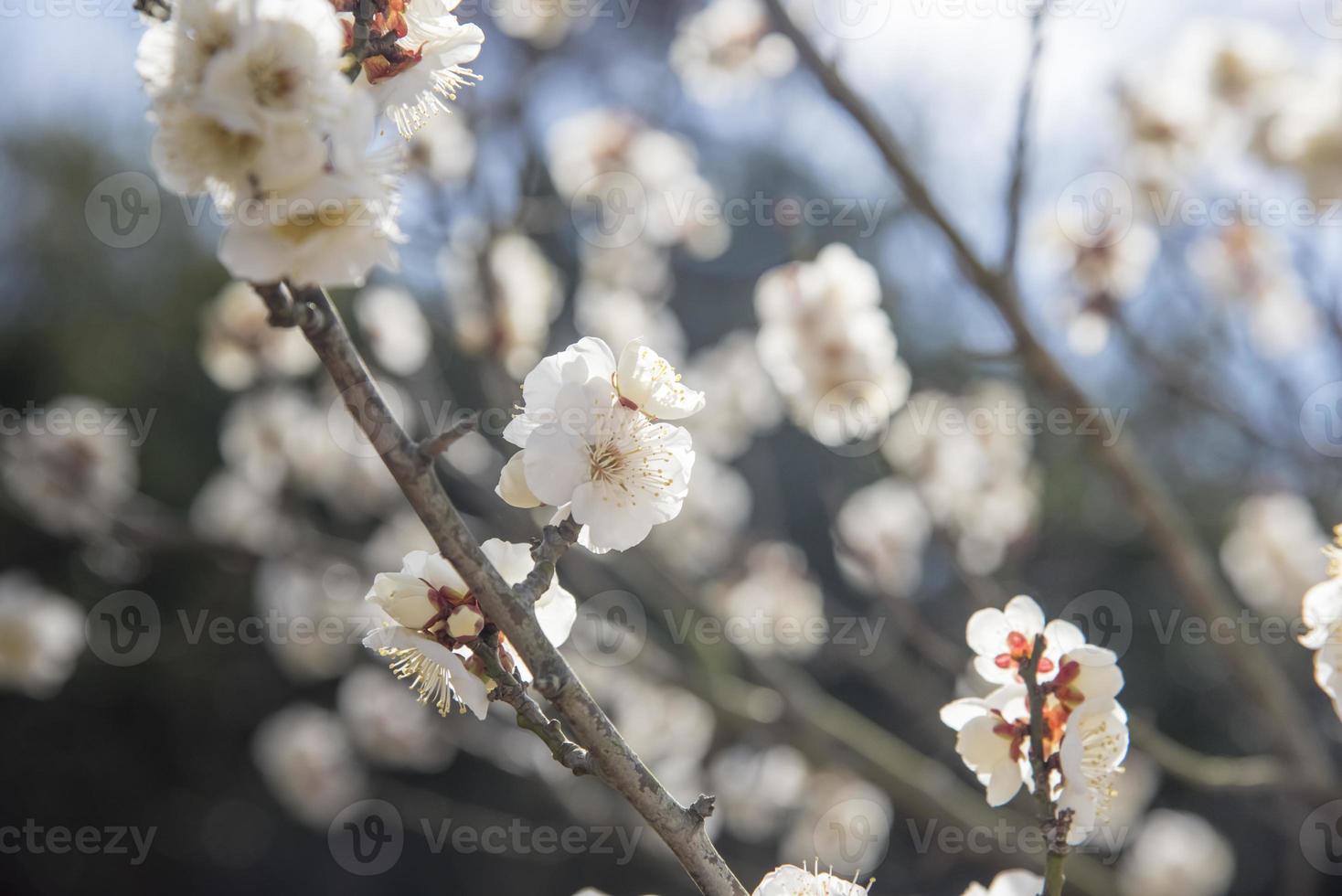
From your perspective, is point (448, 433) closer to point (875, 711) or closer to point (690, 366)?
point (690, 366)

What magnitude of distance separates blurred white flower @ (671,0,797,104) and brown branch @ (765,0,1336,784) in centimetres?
92

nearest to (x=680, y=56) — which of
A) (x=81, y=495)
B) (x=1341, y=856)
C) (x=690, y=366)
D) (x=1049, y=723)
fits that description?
(x=690, y=366)

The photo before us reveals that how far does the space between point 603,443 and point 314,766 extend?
134 inches

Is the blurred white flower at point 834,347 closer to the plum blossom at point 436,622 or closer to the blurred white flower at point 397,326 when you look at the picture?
the blurred white flower at point 397,326

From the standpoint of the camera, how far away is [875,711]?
4.91 m

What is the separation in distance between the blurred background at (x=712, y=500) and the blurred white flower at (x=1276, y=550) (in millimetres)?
16

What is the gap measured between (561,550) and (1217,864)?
3350 mm

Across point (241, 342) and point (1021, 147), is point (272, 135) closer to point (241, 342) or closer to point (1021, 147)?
point (1021, 147)

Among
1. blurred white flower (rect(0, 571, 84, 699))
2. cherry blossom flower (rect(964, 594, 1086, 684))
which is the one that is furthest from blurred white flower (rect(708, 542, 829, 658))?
blurred white flower (rect(0, 571, 84, 699))

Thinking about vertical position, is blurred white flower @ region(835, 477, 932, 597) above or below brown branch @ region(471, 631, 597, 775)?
below

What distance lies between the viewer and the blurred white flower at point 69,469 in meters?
2.64

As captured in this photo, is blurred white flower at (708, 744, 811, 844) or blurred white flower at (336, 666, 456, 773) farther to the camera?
blurred white flower at (336, 666, 456, 773)

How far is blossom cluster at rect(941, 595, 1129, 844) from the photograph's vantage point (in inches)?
31.5

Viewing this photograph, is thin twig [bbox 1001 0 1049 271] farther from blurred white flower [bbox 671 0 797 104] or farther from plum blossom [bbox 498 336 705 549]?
blurred white flower [bbox 671 0 797 104]
